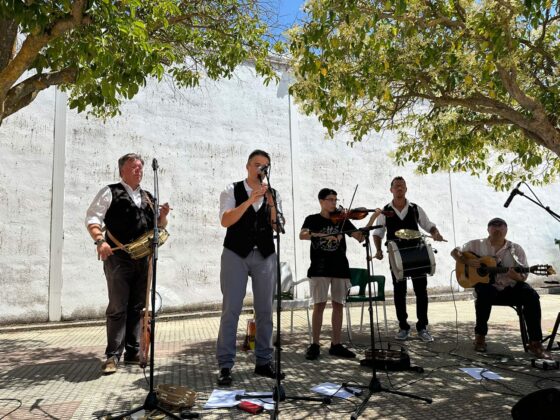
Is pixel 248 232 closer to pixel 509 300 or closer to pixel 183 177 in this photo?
pixel 509 300

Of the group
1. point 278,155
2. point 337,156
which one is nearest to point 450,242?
point 337,156

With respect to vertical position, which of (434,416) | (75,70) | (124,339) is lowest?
(434,416)

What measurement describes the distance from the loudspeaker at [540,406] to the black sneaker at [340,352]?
253 centimetres

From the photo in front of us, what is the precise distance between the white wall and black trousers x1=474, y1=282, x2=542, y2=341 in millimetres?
4775

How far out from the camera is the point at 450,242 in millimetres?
11742

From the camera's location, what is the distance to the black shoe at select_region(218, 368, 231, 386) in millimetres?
3803

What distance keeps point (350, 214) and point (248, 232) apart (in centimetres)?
123

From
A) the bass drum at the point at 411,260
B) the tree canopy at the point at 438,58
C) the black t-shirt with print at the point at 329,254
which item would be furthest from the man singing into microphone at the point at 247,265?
the bass drum at the point at 411,260

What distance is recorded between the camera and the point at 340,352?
4.91 metres

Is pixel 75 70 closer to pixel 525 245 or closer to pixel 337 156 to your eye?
pixel 337 156

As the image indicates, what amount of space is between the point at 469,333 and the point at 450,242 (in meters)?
5.64

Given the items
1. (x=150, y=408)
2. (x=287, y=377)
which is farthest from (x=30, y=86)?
(x=287, y=377)

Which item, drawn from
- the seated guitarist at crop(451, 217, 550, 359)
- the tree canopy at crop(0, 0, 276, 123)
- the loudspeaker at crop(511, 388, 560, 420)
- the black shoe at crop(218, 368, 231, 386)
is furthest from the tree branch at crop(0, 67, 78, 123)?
the seated guitarist at crop(451, 217, 550, 359)

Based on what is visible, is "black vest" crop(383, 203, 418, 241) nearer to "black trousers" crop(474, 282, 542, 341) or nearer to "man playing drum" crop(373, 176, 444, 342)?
"man playing drum" crop(373, 176, 444, 342)
